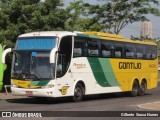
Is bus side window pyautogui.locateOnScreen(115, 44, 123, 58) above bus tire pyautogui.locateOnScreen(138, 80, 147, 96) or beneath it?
above

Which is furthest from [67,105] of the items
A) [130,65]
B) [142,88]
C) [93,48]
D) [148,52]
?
[148,52]

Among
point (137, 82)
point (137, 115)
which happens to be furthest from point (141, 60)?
point (137, 115)

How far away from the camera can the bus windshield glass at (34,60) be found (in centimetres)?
2105

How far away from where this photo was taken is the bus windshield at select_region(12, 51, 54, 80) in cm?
2103

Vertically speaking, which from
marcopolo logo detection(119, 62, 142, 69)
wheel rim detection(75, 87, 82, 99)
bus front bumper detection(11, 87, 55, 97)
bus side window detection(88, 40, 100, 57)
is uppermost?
bus side window detection(88, 40, 100, 57)

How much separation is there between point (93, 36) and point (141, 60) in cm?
606

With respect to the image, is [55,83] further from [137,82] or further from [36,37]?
[137,82]

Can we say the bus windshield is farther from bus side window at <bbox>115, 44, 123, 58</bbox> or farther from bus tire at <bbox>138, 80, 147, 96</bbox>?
bus tire at <bbox>138, 80, 147, 96</bbox>

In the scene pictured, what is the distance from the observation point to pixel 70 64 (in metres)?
21.9

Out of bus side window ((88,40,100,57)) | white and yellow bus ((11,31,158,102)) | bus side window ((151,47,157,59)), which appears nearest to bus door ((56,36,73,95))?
white and yellow bus ((11,31,158,102))

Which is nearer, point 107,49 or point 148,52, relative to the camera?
point 107,49

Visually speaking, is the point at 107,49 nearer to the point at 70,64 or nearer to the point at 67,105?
the point at 70,64

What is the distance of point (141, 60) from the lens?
29.3 metres

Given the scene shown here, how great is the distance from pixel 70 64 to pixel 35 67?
1705mm
